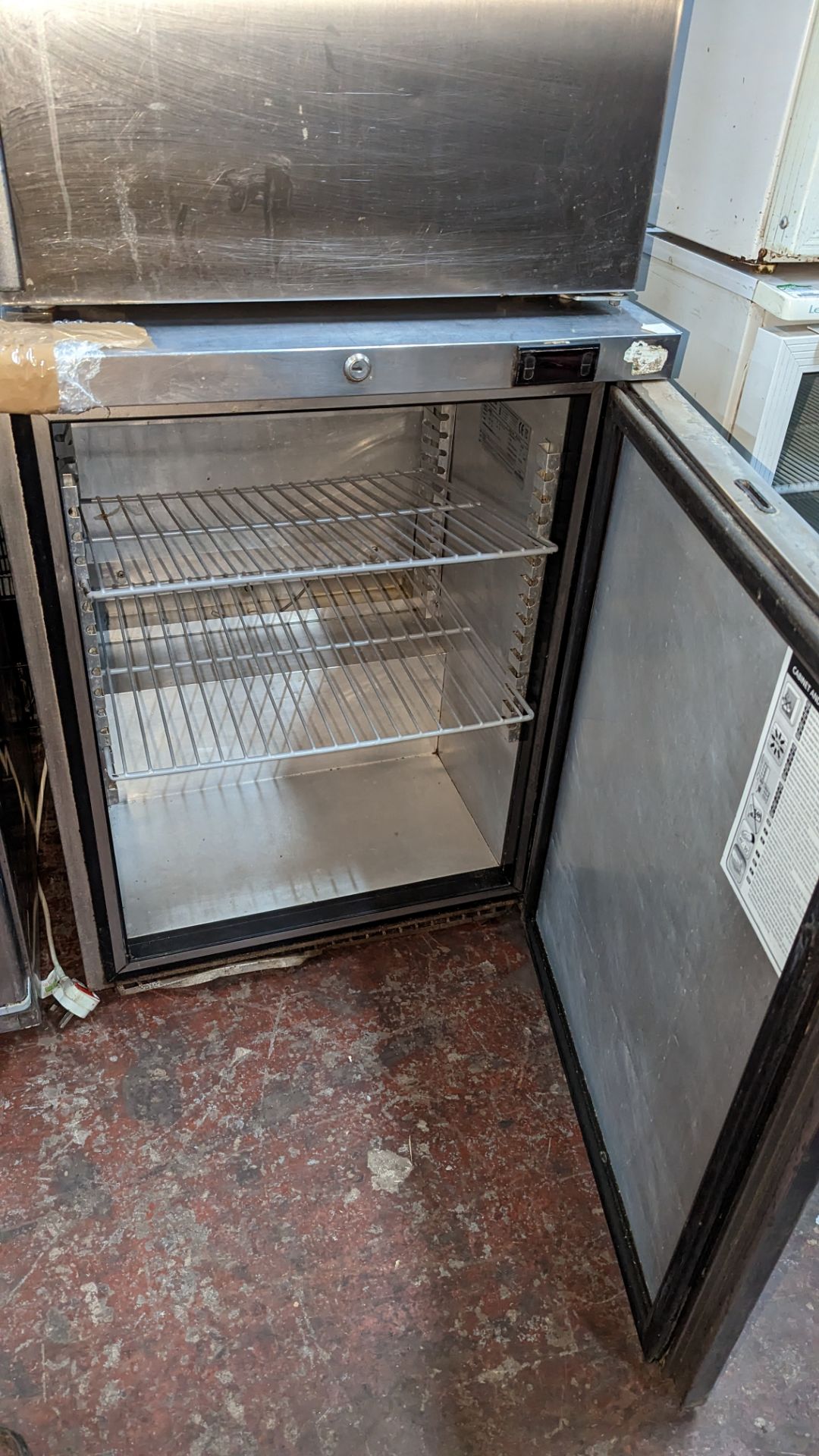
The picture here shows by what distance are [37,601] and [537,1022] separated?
102 cm

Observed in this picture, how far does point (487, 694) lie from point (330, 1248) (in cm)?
94

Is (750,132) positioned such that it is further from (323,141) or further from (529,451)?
(323,141)

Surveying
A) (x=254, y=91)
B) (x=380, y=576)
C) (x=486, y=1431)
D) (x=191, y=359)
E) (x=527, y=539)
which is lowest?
(x=486, y=1431)

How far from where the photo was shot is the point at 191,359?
1.05 m

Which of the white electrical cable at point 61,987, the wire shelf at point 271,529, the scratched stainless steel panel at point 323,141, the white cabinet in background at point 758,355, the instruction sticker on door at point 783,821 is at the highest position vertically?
the scratched stainless steel panel at point 323,141

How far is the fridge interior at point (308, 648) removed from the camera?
164cm

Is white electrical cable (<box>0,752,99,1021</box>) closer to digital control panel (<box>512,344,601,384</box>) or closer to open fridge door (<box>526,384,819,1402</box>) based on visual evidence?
open fridge door (<box>526,384,819,1402</box>)

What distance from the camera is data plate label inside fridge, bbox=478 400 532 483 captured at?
1.47 meters

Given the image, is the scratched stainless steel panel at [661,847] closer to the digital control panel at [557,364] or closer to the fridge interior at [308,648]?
the digital control panel at [557,364]

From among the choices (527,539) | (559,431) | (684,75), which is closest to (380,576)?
(527,539)

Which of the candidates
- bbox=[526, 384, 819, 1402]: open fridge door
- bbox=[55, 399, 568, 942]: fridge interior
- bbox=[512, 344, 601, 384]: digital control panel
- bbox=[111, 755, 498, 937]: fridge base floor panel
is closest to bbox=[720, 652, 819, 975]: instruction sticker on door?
bbox=[526, 384, 819, 1402]: open fridge door

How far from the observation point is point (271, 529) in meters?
1.73

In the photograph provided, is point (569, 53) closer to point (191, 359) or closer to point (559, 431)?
point (559, 431)

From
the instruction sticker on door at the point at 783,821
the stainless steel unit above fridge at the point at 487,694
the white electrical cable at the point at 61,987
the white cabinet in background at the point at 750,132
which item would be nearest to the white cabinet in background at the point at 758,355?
the white cabinet in background at the point at 750,132
